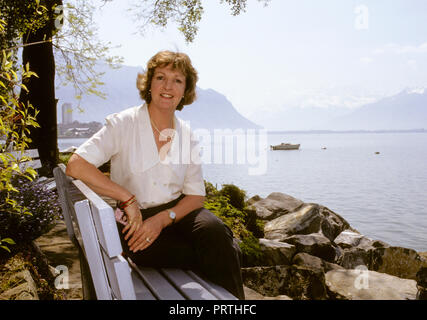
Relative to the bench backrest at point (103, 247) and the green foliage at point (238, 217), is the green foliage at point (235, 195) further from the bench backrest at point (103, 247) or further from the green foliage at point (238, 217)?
the bench backrest at point (103, 247)

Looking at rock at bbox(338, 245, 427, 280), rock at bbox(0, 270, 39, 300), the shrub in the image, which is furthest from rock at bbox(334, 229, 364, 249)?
rock at bbox(0, 270, 39, 300)

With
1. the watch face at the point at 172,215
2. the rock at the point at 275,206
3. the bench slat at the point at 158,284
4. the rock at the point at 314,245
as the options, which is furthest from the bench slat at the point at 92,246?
the rock at the point at 275,206

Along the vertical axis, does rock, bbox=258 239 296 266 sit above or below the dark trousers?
below

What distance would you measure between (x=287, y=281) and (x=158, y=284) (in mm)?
4230

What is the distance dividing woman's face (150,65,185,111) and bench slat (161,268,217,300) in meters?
1.32

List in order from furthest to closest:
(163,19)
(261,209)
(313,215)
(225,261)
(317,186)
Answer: (317,186) < (163,19) < (261,209) < (313,215) < (225,261)

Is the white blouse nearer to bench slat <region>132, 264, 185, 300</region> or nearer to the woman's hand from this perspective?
the woman's hand

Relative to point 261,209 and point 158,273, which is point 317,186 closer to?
point 261,209

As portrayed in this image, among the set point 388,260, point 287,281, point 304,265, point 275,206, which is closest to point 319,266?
point 304,265

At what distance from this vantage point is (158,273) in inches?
116

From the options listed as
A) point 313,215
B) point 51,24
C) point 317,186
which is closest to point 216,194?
point 313,215

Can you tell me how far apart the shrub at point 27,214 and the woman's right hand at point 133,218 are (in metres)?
2.54

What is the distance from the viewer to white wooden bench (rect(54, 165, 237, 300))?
Result: 1.77 meters

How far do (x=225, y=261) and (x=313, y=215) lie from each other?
950 cm
